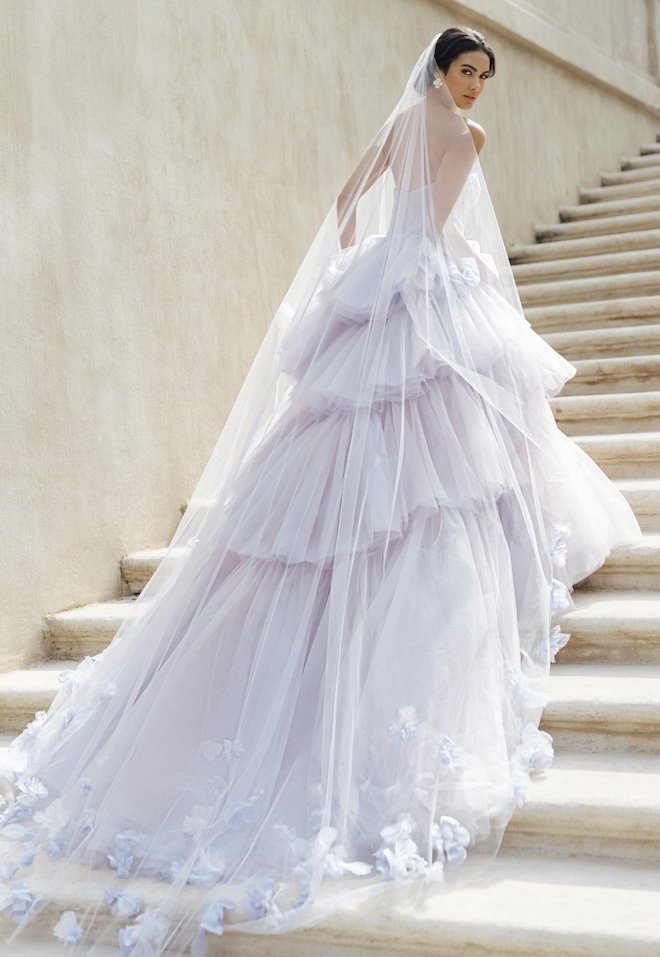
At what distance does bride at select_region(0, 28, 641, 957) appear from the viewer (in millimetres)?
2453

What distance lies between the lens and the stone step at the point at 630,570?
3574mm

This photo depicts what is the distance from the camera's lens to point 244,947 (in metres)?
2.37

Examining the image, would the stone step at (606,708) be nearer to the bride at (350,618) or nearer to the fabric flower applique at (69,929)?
the bride at (350,618)

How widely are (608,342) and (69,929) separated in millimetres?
3885

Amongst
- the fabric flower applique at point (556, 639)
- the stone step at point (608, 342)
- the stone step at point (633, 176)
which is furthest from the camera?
the stone step at point (633, 176)

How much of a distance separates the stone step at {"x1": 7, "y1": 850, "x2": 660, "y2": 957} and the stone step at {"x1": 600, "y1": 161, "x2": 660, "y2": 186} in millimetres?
6754

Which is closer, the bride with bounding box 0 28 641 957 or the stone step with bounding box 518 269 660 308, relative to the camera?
the bride with bounding box 0 28 641 957

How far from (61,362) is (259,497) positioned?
147cm

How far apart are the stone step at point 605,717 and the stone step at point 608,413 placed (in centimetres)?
178

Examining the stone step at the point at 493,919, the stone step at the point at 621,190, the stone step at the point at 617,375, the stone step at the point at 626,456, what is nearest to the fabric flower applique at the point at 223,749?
the stone step at the point at 493,919

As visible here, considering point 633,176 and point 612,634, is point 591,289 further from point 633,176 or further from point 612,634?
point 612,634

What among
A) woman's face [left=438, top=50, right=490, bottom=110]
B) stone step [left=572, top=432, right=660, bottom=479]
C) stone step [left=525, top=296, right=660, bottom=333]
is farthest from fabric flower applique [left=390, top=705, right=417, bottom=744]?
stone step [left=525, top=296, right=660, bottom=333]

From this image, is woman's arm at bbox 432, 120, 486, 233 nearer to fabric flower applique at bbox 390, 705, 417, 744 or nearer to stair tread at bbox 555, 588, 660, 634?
stair tread at bbox 555, 588, 660, 634

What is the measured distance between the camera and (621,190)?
813 centimetres
